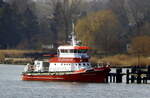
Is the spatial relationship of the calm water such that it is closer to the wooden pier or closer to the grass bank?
the wooden pier

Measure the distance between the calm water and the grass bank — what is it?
51497 millimetres

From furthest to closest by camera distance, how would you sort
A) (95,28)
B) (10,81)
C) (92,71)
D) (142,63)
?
(95,28), (142,63), (10,81), (92,71)

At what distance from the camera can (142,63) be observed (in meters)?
168

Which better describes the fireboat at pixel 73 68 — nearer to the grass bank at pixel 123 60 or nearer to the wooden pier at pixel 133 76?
the wooden pier at pixel 133 76

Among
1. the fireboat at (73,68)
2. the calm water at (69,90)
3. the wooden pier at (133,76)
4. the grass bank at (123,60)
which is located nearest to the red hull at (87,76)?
the fireboat at (73,68)

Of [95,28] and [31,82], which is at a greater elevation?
[95,28]

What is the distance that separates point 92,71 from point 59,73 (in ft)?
16.0

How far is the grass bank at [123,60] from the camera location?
17025 cm

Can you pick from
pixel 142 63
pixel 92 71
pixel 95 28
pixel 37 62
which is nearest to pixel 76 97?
pixel 92 71

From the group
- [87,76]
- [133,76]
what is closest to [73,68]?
[87,76]

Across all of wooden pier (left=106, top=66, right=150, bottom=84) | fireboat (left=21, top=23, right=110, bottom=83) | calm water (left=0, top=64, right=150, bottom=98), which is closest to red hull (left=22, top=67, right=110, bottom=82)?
fireboat (left=21, top=23, right=110, bottom=83)

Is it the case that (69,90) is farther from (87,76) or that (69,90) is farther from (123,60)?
(123,60)

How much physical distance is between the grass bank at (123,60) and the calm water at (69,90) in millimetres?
51497

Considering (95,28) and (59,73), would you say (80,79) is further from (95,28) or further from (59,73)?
(95,28)
